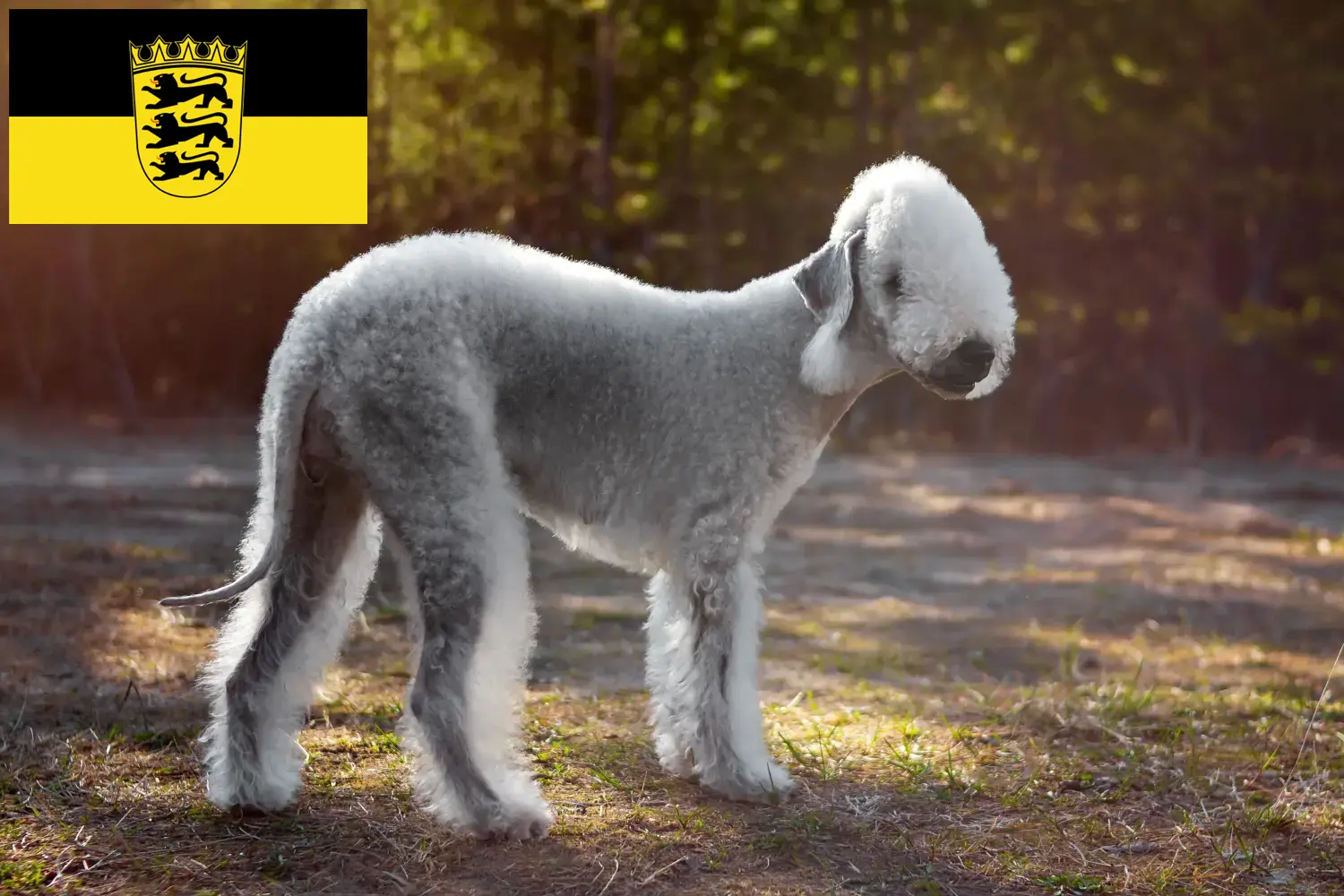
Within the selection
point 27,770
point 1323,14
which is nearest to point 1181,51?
point 1323,14

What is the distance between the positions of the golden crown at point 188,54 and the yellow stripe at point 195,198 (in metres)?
0.25

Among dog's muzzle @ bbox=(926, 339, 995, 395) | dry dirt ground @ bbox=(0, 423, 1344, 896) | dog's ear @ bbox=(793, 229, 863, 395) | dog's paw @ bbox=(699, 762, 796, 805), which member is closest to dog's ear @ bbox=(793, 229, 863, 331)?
dog's ear @ bbox=(793, 229, 863, 395)

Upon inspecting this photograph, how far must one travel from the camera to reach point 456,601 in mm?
3150

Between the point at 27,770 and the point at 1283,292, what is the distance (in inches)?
578

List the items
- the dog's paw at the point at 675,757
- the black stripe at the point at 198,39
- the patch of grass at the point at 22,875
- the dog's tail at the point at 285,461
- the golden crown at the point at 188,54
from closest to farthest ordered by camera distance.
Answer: the patch of grass at the point at 22,875
the dog's tail at the point at 285,461
the dog's paw at the point at 675,757
the golden crown at the point at 188,54
the black stripe at the point at 198,39

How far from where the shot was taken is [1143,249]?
1526 centimetres

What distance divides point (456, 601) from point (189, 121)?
286cm

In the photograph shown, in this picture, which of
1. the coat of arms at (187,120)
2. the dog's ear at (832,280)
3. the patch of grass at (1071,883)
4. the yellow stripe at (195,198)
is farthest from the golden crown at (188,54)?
the patch of grass at (1071,883)

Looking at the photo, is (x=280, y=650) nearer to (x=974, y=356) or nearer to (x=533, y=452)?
(x=533, y=452)

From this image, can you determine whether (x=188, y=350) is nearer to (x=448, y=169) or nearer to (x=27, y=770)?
(x=448, y=169)

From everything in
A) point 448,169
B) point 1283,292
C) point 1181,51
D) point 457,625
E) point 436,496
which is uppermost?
point 1181,51

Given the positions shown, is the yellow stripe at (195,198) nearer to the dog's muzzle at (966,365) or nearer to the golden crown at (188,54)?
the golden crown at (188,54)

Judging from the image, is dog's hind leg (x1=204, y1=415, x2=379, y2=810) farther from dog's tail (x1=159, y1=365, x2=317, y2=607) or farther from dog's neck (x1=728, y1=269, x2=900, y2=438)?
dog's neck (x1=728, y1=269, x2=900, y2=438)

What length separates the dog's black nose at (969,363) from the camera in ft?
10.9
